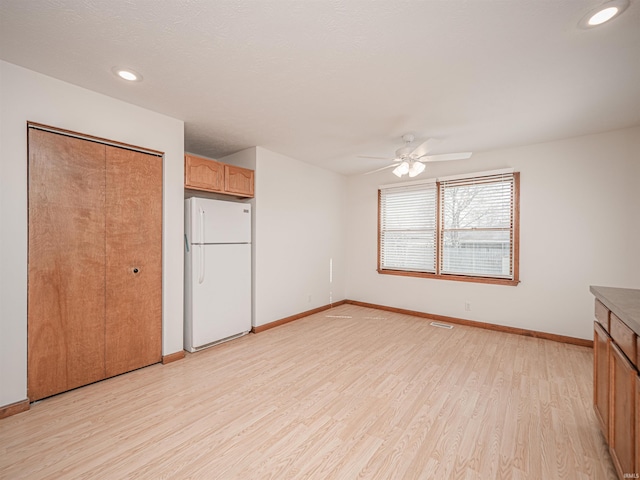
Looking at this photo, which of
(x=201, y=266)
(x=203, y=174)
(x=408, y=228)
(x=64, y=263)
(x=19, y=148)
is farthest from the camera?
(x=408, y=228)

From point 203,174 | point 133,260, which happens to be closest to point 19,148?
point 133,260

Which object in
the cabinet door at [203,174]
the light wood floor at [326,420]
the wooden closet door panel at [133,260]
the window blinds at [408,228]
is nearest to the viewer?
the light wood floor at [326,420]

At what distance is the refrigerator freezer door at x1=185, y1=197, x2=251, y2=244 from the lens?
133 inches

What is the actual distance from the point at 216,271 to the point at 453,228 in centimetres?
362

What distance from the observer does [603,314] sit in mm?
1838

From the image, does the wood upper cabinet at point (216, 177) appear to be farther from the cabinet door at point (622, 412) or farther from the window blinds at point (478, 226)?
the cabinet door at point (622, 412)

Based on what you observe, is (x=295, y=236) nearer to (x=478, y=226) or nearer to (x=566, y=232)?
(x=478, y=226)

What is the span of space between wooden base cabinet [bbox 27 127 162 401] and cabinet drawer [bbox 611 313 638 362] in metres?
3.62

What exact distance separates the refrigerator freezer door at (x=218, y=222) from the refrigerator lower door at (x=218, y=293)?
0.33ft

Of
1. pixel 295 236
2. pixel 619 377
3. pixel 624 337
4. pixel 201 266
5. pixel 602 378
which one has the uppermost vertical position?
pixel 295 236

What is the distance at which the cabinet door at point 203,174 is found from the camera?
3381 mm

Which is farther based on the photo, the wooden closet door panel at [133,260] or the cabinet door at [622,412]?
the wooden closet door panel at [133,260]

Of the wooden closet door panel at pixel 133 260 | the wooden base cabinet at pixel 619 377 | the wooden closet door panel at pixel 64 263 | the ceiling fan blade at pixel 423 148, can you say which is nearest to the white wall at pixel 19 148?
the wooden closet door panel at pixel 64 263

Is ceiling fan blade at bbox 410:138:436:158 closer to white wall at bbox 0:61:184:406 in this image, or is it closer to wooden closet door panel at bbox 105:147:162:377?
wooden closet door panel at bbox 105:147:162:377
